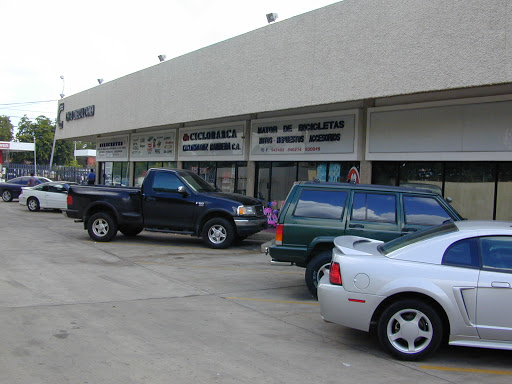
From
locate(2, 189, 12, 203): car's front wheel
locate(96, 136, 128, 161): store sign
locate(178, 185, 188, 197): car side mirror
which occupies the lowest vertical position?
locate(2, 189, 12, 203): car's front wheel

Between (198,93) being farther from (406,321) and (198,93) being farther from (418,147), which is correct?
(406,321)

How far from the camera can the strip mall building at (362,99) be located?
35.6 ft

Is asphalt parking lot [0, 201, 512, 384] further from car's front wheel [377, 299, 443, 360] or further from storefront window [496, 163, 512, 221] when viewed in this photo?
storefront window [496, 163, 512, 221]

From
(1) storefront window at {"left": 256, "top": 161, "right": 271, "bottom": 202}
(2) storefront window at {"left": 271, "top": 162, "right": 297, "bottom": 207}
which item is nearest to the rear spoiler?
(2) storefront window at {"left": 271, "top": 162, "right": 297, "bottom": 207}

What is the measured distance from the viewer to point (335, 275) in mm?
5535

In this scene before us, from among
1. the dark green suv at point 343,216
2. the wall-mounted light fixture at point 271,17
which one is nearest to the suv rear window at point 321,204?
the dark green suv at point 343,216

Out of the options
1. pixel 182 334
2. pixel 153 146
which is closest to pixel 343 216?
pixel 182 334

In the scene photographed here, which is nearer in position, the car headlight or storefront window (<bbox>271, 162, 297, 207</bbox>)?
the car headlight

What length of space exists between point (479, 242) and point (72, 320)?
4.91 metres

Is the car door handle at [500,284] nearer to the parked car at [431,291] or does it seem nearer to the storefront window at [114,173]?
the parked car at [431,291]

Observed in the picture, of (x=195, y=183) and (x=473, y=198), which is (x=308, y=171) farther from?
(x=473, y=198)

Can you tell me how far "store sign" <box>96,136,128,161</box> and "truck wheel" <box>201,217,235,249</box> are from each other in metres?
16.8

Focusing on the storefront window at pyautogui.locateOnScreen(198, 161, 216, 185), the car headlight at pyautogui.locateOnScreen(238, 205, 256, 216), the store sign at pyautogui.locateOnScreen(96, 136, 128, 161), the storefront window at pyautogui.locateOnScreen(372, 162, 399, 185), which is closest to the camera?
the car headlight at pyautogui.locateOnScreen(238, 205, 256, 216)

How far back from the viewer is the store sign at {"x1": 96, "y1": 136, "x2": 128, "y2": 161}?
94.4 feet
